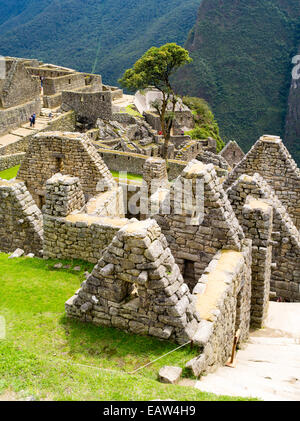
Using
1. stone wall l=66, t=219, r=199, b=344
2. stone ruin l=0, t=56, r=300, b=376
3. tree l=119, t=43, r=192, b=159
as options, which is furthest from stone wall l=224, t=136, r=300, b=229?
tree l=119, t=43, r=192, b=159

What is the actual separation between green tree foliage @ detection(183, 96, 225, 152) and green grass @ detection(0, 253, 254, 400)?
39.4 meters

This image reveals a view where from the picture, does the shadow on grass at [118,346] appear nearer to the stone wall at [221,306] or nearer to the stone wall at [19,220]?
the stone wall at [221,306]

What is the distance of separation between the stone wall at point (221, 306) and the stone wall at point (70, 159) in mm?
4793

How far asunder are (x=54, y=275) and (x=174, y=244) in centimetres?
243

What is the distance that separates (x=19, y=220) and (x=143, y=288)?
525cm

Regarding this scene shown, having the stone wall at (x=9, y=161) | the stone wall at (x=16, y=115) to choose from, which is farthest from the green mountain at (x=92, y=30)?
the stone wall at (x=9, y=161)

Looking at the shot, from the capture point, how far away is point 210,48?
362 ft

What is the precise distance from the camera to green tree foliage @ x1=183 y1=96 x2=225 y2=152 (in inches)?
1833

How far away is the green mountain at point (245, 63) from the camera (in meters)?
94.6

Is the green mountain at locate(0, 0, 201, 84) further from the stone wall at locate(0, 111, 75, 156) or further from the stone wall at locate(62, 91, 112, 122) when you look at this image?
the stone wall at locate(0, 111, 75, 156)

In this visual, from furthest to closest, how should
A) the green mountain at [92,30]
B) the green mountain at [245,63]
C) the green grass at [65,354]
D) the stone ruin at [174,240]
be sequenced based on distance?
the green mountain at [245,63], the green mountain at [92,30], the stone ruin at [174,240], the green grass at [65,354]

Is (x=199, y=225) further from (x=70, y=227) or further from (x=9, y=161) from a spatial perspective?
(x=9, y=161)

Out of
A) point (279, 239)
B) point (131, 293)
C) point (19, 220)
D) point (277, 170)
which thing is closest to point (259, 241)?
point (279, 239)
